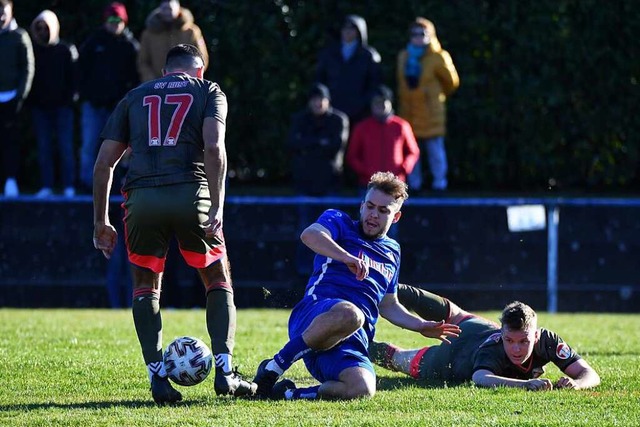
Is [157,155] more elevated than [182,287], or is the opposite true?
[157,155]

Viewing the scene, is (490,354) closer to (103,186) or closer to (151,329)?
(151,329)

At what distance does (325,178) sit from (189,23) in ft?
8.12

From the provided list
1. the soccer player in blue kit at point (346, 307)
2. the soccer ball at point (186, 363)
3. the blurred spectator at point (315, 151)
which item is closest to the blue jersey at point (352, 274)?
the soccer player in blue kit at point (346, 307)

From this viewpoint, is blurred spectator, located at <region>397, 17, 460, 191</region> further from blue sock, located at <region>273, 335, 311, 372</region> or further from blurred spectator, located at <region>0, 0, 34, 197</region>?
blue sock, located at <region>273, 335, 311, 372</region>

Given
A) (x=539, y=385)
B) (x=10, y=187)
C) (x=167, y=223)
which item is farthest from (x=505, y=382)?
(x=10, y=187)

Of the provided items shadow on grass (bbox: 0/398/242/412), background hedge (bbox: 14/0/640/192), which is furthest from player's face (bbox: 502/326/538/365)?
background hedge (bbox: 14/0/640/192)

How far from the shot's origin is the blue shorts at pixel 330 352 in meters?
8.38

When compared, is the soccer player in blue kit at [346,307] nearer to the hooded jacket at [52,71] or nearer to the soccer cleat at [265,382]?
the soccer cleat at [265,382]

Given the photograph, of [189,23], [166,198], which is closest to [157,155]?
[166,198]

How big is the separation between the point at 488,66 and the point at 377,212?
10.1 m

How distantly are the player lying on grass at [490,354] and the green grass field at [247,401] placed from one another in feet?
0.44

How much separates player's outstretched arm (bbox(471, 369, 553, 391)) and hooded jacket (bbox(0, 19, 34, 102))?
28.3ft

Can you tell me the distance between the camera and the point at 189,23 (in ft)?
51.2

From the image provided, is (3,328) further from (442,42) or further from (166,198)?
(442,42)
